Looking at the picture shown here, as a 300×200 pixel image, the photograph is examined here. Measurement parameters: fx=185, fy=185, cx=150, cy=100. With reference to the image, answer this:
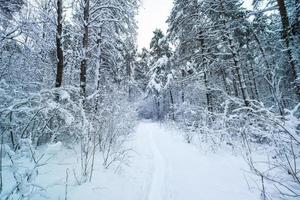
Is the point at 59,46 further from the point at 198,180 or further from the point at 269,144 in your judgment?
the point at 269,144

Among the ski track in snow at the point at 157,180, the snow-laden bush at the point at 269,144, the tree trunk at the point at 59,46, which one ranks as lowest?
the ski track in snow at the point at 157,180

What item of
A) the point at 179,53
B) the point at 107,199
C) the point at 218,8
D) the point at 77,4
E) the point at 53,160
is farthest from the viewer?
the point at 179,53

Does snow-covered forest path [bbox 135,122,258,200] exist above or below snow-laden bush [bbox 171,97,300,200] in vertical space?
below

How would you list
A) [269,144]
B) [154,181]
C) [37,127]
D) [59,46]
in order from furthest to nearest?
[59,46]
[269,144]
[154,181]
[37,127]

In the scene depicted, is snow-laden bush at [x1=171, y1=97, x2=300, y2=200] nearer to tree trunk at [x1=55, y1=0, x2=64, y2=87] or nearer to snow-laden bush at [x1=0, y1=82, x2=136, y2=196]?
snow-laden bush at [x1=0, y1=82, x2=136, y2=196]

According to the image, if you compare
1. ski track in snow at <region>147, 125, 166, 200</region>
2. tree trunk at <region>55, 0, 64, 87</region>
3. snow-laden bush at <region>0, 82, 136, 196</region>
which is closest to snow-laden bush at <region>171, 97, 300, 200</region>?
ski track in snow at <region>147, 125, 166, 200</region>

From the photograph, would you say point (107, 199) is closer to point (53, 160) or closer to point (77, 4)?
point (53, 160)

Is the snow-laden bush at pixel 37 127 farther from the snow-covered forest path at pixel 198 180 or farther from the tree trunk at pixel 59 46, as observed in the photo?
the tree trunk at pixel 59 46

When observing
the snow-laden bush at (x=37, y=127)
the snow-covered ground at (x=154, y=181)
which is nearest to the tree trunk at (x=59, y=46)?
the snow-laden bush at (x=37, y=127)

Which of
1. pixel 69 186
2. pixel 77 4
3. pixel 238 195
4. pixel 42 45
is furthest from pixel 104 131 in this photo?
pixel 77 4

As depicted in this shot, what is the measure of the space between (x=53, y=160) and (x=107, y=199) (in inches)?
82.2

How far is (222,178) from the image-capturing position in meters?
4.01

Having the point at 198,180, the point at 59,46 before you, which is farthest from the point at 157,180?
the point at 59,46

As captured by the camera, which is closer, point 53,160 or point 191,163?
point 53,160
